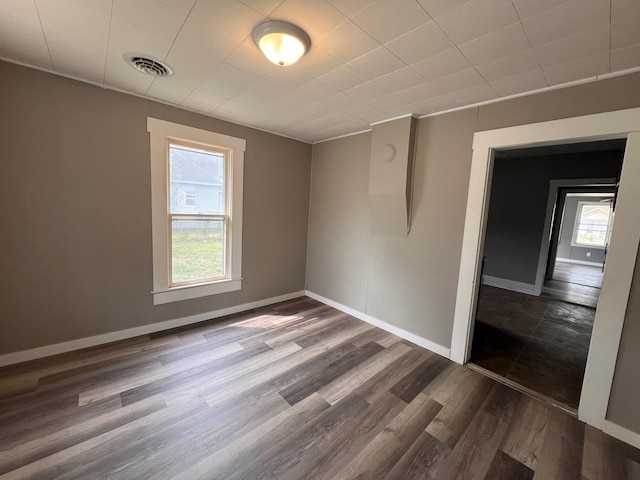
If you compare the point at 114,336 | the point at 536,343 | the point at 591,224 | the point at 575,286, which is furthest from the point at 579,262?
the point at 114,336

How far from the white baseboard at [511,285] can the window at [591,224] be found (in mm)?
5566

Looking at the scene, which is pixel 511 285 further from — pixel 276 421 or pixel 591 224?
pixel 591 224

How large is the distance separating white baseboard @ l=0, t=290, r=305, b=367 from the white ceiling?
2435mm

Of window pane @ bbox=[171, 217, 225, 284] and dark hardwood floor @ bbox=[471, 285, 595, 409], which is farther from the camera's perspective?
window pane @ bbox=[171, 217, 225, 284]

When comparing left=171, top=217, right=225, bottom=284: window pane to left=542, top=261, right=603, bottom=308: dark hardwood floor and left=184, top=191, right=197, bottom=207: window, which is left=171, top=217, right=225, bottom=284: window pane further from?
left=542, top=261, right=603, bottom=308: dark hardwood floor

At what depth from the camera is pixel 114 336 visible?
2699 mm

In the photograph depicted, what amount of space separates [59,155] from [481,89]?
368 centimetres

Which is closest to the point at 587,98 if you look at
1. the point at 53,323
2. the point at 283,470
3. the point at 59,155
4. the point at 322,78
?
the point at 322,78

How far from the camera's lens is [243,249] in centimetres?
358

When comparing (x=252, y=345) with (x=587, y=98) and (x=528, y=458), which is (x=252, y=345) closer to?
(x=528, y=458)

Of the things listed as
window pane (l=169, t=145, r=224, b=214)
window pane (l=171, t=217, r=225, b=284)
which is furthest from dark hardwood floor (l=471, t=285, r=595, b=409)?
window pane (l=169, t=145, r=224, b=214)

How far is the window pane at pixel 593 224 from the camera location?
325 inches

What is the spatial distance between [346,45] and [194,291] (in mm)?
2968

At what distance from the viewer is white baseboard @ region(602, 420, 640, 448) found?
175 cm
